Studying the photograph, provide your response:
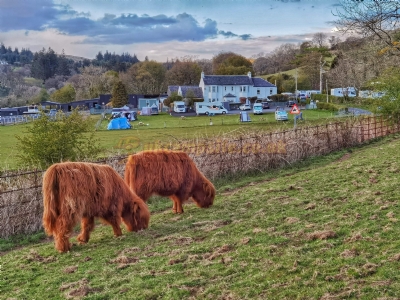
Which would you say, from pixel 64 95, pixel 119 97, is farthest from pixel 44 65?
pixel 119 97

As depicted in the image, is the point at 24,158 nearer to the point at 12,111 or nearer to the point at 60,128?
the point at 60,128

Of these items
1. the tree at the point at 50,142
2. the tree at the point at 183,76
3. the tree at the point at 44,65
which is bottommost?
the tree at the point at 50,142

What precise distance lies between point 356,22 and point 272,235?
7029 millimetres

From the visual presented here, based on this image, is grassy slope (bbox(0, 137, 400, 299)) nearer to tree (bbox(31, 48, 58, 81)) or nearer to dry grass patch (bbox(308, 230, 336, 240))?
dry grass patch (bbox(308, 230, 336, 240))

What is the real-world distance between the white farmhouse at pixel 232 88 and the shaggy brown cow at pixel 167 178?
6189cm

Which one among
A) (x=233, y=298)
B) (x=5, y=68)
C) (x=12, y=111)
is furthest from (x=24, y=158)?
(x=5, y=68)

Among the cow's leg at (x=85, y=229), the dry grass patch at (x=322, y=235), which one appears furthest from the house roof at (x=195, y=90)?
the dry grass patch at (x=322, y=235)

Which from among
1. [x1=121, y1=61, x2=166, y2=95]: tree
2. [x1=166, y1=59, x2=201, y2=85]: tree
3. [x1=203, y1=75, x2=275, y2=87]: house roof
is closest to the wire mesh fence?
[x1=203, y1=75, x2=275, y2=87]: house roof

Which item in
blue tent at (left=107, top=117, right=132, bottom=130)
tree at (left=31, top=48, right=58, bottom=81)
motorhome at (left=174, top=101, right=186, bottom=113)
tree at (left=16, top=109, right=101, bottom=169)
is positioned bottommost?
blue tent at (left=107, top=117, right=132, bottom=130)

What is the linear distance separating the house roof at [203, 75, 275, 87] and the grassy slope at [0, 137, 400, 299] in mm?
63598

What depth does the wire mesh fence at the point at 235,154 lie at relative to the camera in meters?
8.69

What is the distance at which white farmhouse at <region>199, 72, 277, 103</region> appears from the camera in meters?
70.8

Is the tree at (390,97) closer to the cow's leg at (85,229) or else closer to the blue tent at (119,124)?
the cow's leg at (85,229)

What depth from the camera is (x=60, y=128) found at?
38.1 ft
